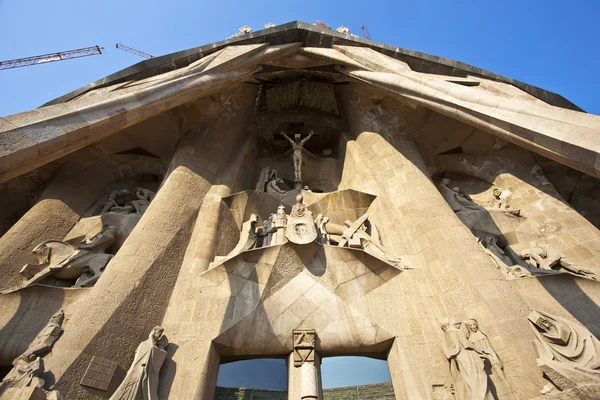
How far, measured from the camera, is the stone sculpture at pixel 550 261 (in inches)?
229

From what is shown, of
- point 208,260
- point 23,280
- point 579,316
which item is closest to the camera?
point 579,316

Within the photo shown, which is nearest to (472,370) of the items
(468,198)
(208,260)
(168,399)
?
(168,399)

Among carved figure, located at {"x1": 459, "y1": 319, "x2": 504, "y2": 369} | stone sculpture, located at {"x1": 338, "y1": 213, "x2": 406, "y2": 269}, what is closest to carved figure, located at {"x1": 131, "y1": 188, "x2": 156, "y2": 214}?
stone sculpture, located at {"x1": 338, "y1": 213, "x2": 406, "y2": 269}

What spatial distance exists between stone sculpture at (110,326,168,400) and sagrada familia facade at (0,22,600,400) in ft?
0.07

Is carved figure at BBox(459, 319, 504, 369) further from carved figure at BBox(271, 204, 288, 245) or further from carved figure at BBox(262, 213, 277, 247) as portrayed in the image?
carved figure at BBox(262, 213, 277, 247)

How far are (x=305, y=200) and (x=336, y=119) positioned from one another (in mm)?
4259

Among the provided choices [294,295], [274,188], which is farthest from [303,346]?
[274,188]

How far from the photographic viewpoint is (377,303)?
18.6 feet

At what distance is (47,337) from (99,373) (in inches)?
34.0

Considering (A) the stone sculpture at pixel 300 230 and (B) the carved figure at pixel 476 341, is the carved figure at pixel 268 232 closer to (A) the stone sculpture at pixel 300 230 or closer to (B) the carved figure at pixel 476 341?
(A) the stone sculpture at pixel 300 230

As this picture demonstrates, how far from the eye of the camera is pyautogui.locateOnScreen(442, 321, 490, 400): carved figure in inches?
157

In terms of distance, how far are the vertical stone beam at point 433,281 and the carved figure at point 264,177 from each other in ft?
7.79

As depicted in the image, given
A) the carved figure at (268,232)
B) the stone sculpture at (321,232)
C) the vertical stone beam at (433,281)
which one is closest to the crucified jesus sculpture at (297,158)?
the vertical stone beam at (433,281)

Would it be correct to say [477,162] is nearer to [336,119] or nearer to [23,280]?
[336,119]
